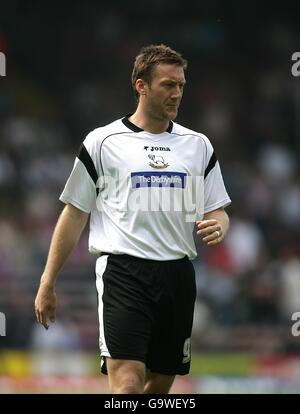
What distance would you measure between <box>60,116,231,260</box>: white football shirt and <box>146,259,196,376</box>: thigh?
120 millimetres

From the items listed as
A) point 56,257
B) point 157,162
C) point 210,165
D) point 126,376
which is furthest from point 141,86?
point 126,376

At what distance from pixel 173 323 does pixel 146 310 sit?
0.22 meters

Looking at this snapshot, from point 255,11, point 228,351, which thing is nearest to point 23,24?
point 255,11

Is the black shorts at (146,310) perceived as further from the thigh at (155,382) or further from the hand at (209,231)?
the hand at (209,231)

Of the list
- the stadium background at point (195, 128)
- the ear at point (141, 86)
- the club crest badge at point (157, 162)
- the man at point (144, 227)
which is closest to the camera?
the man at point (144, 227)

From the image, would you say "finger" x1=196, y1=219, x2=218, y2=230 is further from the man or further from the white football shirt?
the white football shirt

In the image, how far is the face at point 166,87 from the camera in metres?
6.86

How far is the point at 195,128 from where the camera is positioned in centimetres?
1914

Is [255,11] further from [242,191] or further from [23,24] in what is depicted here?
[242,191]

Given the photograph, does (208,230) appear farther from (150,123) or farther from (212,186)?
(150,123)

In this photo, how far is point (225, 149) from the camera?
62.3 feet

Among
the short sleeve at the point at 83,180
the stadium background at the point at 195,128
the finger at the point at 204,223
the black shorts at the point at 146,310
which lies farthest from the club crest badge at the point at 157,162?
the stadium background at the point at 195,128

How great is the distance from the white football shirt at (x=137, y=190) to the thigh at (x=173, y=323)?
120mm

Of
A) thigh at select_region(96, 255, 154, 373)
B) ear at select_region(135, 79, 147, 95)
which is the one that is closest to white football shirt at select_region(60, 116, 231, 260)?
thigh at select_region(96, 255, 154, 373)
